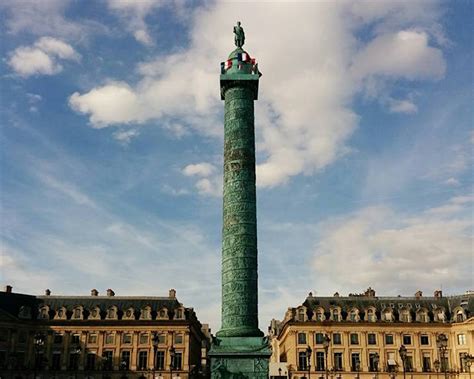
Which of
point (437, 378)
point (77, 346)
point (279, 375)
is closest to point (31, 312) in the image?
point (77, 346)

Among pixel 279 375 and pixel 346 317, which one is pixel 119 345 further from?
pixel 346 317

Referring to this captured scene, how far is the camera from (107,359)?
2389 inches

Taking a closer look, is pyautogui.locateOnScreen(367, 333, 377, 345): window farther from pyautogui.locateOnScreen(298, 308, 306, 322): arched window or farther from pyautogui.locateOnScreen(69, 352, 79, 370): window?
pyautogui.locateOnScreen(69, 352, 79, 370): window

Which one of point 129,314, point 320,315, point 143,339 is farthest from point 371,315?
point 129,314

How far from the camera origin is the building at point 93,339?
197 feet

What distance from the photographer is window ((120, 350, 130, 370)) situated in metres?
60.3

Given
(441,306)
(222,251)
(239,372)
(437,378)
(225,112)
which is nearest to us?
(239,372)

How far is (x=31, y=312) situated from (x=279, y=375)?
27589mm

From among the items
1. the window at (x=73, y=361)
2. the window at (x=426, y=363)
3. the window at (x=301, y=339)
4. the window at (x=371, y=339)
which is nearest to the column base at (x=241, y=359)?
the window at (x=301, y=339)

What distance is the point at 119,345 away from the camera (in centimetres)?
6109

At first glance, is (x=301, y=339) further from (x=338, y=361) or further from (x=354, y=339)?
(x=354, y=339)

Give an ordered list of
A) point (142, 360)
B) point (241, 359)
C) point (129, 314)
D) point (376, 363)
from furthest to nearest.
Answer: point (129, 314) < point (142, 360) < point (376, 363) < point (241, 359)

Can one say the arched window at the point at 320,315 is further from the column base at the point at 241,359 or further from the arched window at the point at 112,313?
the column base at the point at 241,359

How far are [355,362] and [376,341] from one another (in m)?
3.20
